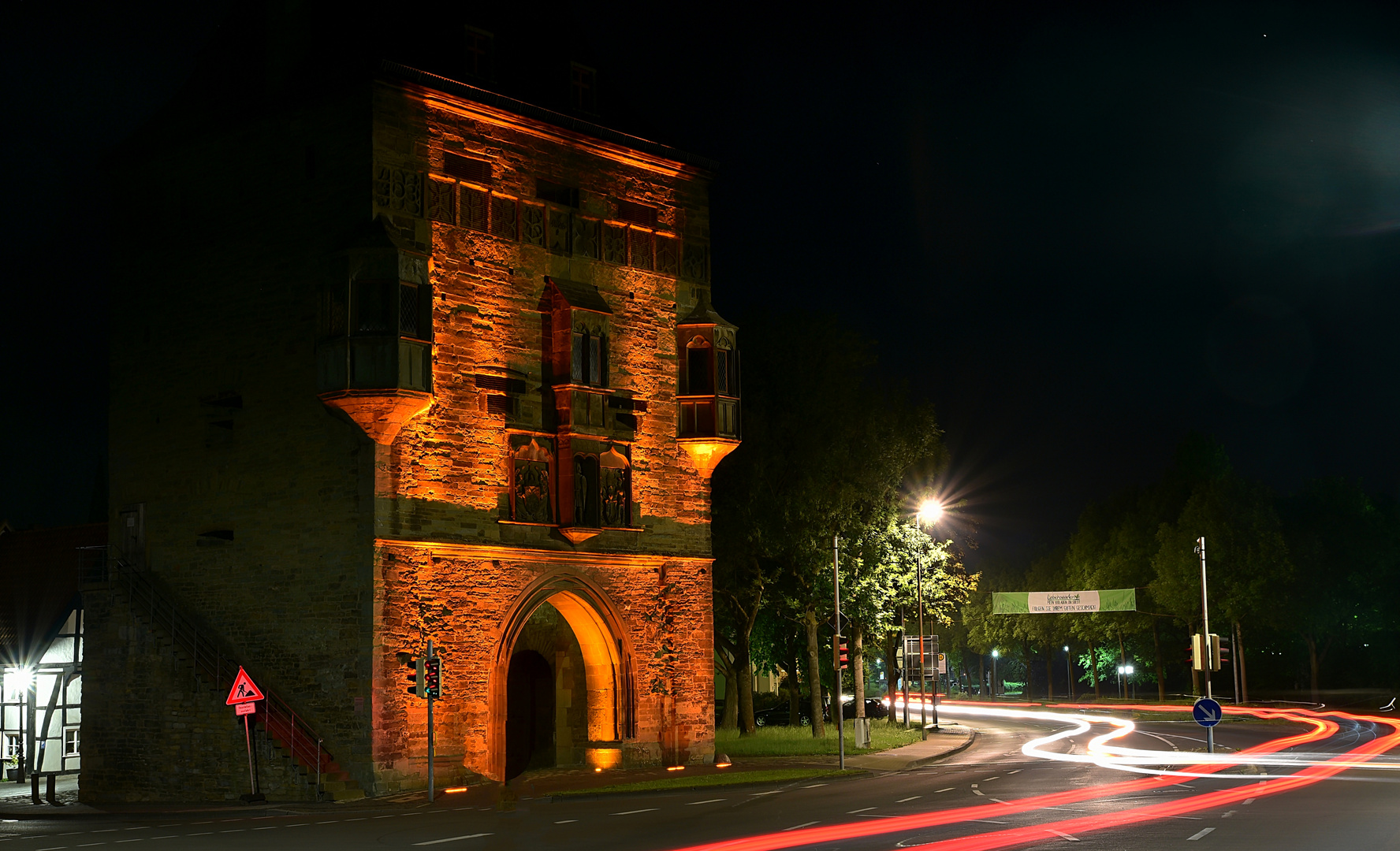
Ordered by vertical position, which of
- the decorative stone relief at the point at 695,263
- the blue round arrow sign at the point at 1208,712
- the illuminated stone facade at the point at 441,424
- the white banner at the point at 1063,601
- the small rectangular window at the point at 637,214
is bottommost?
the blue round arrow sign at the point at 1208,712

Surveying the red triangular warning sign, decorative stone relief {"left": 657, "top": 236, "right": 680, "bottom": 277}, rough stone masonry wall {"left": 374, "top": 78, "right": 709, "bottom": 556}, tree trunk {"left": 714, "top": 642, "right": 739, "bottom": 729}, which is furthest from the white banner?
the red triangular warning sign

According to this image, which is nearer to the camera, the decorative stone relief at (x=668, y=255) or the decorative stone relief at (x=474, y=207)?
the decorative stone relief at (x=474, y=207)

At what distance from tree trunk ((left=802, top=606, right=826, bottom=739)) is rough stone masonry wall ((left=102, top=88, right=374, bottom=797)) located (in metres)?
21.5

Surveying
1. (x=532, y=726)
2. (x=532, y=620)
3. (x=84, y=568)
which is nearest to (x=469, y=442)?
(x=532, y=620)

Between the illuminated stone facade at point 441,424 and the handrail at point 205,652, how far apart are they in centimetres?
53

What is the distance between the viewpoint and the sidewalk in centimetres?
4009

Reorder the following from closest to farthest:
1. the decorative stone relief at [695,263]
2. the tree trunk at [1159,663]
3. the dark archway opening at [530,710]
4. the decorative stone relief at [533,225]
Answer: the decorative stone relief at [533,225]
the dark archway opening at [530,710]
the decorative stone relief at [695,263]
the tree trunk at [1159,663]

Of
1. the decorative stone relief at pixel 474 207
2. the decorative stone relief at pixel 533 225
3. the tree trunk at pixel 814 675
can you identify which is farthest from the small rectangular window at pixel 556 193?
the tree trunk at pixel 814 675

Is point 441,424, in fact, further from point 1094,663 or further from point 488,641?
point 1094,663

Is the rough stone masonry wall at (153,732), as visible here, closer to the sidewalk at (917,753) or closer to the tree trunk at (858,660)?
the sidewalk at (917,753)

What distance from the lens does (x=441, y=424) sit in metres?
35.1

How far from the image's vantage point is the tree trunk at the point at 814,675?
50781 mm

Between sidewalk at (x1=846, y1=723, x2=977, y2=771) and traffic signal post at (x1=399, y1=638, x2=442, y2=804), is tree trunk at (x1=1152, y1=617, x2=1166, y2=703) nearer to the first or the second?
sidewalk at (x1=846, y1=723, x2=977, y2=771)

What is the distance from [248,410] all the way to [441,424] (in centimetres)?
531
